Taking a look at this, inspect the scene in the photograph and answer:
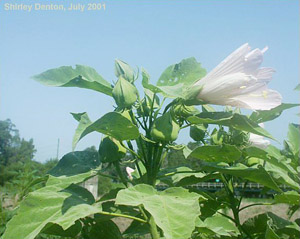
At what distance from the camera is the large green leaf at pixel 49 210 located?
2.57ft

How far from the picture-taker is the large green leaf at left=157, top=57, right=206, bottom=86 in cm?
101

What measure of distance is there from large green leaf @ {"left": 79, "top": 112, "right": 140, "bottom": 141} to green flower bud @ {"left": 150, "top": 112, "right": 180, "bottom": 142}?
61 mm

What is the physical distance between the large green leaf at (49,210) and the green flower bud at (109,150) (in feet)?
0.35

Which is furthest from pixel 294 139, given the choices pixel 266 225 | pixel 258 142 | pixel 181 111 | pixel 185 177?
pixel 181 111

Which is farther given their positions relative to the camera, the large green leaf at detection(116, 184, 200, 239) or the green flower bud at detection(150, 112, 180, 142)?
the green flower bud at detection(150, 112, 180, 142)

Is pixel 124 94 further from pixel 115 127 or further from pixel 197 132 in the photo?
pixel 197 132

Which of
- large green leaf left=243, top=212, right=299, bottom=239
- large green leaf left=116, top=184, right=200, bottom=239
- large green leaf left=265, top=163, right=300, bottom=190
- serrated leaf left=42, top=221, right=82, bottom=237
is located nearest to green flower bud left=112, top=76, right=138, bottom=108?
large green leaf left=116, top=184, right=200, bottom=239

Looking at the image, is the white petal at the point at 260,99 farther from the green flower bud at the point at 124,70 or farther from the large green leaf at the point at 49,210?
the large green leaf at the point at 49,210

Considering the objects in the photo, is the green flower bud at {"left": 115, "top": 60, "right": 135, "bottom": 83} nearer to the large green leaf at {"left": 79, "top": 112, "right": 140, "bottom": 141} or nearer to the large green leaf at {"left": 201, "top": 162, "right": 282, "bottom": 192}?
the large green leaf at {"left": 79, "top": 112, "right": 140, "bottom": 141}

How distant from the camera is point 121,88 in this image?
93 centimetres

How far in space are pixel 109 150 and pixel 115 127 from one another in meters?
0.12

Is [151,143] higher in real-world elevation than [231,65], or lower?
lower

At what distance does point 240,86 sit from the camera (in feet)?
3.13

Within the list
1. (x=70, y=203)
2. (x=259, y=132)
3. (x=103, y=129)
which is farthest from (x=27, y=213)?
(x=259, y=132)
